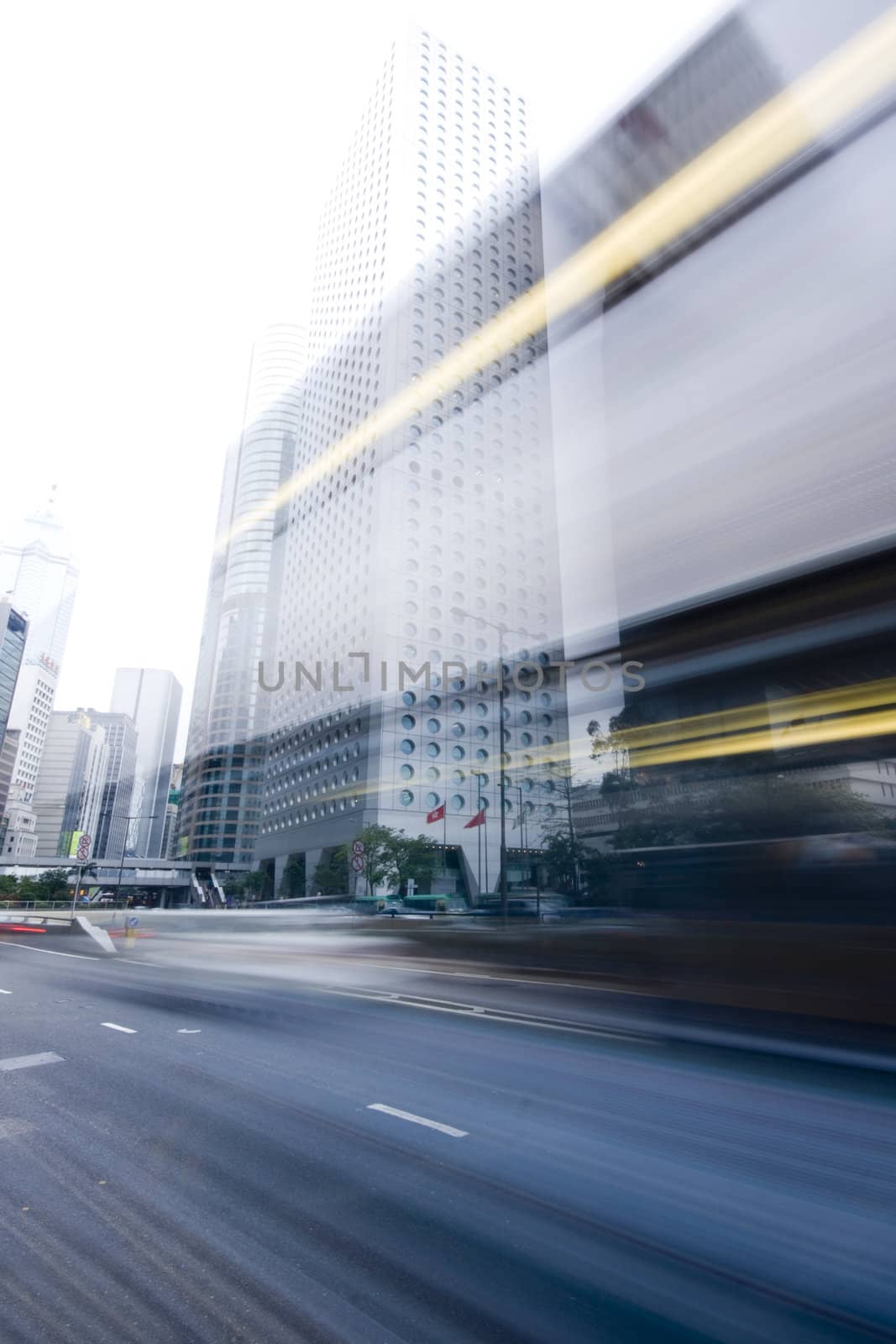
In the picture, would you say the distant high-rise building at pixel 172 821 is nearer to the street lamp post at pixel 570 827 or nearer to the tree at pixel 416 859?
the tree at pixel 416 859

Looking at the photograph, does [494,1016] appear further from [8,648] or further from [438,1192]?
[8,648]

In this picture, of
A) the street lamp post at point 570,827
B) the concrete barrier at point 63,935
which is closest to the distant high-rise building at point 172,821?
the concrete barrier at point 63,935

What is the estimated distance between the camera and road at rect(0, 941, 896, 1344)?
215 centimetres

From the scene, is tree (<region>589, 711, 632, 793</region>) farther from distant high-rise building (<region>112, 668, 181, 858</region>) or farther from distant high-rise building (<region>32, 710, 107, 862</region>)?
distant high-rise building (<region>32, 710, 107, 862</region>)

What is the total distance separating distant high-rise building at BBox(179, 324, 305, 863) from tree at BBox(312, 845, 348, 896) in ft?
26.8

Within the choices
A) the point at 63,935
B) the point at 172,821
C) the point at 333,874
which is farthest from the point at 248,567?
the point at 172,821

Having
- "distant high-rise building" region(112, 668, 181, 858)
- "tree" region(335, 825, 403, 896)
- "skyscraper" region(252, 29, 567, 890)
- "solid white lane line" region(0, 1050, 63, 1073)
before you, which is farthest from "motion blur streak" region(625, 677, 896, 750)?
"distant high-rise building" region(112, 668, 181, 858)

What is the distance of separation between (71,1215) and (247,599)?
33.9 metres

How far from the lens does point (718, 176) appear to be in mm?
6016

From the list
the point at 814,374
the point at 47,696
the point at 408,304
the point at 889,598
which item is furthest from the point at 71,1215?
the point at 47,696

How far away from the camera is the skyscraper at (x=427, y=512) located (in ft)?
30.1

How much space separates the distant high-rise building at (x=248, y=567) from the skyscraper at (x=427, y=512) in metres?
1.09

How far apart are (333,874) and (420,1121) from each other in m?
38.8

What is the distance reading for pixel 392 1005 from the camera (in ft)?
25.6
